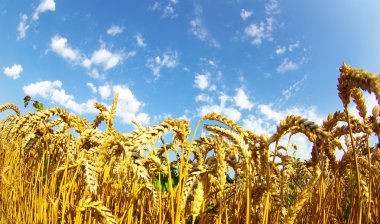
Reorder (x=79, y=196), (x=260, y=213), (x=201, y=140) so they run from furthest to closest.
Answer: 1. (x=79, y=196)
2. (x=201, y=140)
3. (x=260, y=213)

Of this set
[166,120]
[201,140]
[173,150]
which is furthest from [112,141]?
[173,150]

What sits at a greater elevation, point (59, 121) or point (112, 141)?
point (59, 121)

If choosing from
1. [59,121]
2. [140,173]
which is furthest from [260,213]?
[59,121]

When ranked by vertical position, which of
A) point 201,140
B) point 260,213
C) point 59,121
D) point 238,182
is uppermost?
point 59,121

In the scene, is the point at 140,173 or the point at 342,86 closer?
the point at 342,86

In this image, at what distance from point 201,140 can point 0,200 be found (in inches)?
95.8

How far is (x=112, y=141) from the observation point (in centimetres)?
184

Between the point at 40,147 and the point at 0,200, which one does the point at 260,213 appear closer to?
the point at 40,147

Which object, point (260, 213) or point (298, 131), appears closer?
point (260, 213)

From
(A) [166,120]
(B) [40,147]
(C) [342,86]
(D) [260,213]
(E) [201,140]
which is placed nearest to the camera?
(C) [342,86]

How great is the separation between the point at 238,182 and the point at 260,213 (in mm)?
269

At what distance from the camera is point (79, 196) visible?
101 inches

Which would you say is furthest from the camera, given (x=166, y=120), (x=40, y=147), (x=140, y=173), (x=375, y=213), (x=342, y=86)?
(x=40, y=147)

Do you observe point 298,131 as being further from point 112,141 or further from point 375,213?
point 112,141
